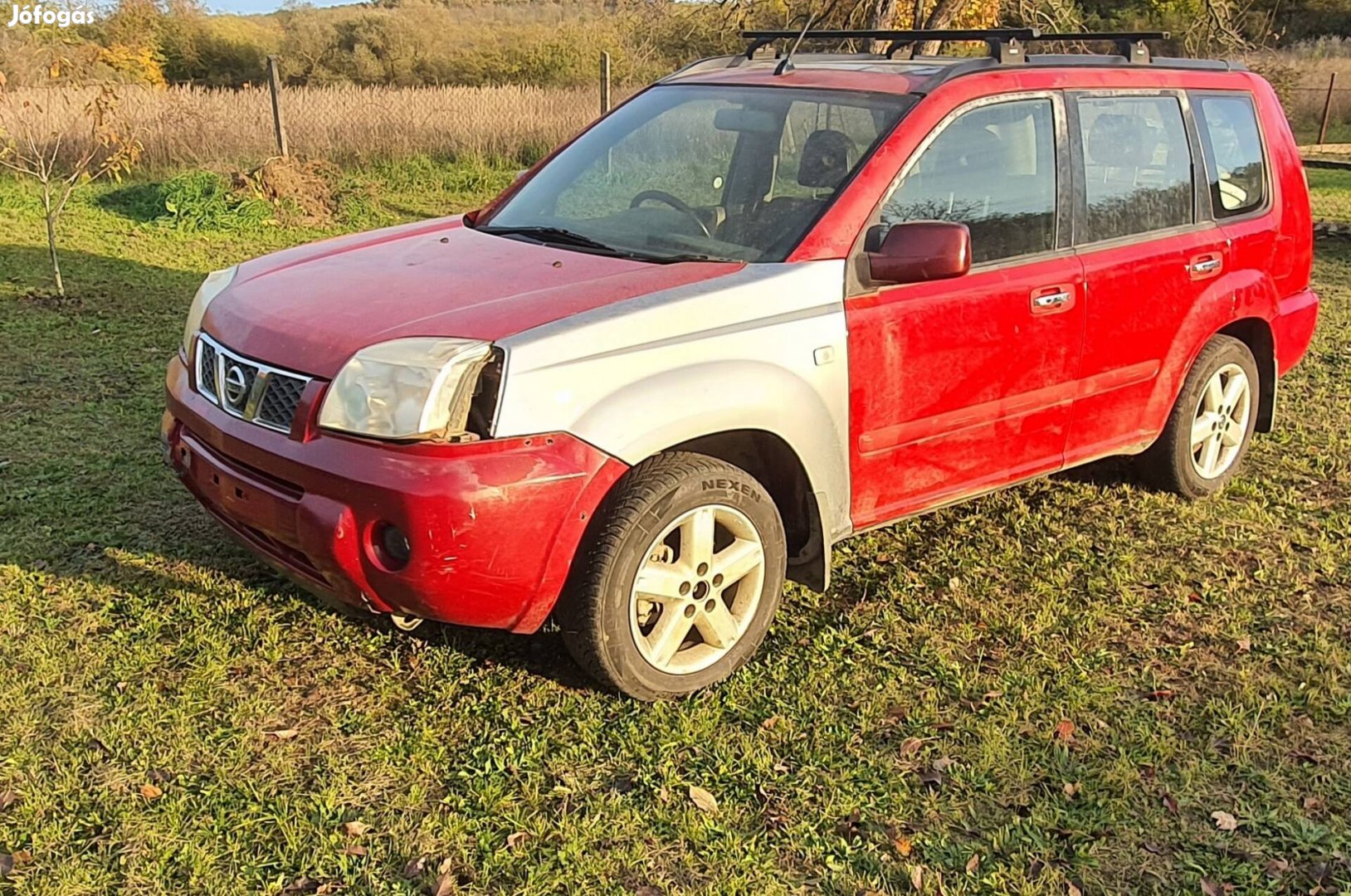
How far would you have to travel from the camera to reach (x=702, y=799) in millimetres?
3004

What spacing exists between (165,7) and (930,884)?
3122 cm

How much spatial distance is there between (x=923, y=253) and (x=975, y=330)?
0.52 m

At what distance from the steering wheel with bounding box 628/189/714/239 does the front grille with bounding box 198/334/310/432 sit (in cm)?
143

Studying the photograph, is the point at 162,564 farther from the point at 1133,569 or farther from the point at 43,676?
the point at 1133,569

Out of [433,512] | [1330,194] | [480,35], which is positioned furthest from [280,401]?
[480,35]

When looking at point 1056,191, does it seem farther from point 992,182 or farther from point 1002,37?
point 1002,37

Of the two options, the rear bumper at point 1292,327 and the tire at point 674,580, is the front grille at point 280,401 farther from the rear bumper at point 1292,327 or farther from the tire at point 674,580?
the rear bumper at point 1292,327

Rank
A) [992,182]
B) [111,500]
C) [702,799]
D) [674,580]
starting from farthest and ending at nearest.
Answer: [111,500]
[992,182]
[674,580]
[702,799]

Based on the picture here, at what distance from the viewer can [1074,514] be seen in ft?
16.1

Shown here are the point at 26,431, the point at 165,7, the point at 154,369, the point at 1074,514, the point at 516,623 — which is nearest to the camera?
the point at 516,623

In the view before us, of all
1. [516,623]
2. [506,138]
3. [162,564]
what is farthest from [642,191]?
[506,138]

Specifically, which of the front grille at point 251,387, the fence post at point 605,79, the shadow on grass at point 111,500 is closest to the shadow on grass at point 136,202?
the shadow on grass at point 111,500

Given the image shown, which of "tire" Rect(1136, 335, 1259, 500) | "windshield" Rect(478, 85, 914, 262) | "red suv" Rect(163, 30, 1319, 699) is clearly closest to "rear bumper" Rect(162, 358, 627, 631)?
"red suv" Rect(163, 30, 1319, 699)

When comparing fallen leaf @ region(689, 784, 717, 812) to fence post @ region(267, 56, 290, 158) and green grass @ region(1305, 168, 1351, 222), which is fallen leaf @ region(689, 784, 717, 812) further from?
green grass @ region(1305, 168, 1351, 222)
